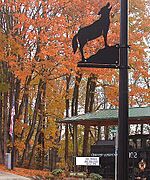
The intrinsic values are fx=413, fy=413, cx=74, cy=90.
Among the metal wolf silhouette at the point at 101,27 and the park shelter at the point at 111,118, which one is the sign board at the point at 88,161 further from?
the metal wolf silhouette at the point at 101,27

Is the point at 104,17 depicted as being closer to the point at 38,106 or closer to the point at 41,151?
the point at 38,106

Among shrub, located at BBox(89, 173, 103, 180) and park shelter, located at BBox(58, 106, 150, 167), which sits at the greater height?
park shelter, located at BBox(58, 106, 150, 167)

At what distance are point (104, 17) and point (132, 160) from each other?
46.6ft

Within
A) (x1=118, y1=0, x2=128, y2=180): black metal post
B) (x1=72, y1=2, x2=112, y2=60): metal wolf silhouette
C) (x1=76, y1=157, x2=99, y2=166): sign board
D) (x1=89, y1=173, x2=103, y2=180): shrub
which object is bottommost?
(x1=89, y1=173, x2=103, y2=180): shrub

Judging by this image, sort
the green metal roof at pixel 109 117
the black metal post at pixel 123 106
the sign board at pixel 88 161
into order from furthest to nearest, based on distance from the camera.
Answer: the green metal roof at pixel 109 117
the sign board at pixel 88 161
the black metal post at pixel 123 106

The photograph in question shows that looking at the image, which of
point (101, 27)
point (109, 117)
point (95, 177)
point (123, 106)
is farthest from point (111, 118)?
point (123, 106)

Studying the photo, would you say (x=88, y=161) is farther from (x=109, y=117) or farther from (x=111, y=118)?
(x=109, y=117)

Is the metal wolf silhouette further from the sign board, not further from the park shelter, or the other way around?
the park shelter

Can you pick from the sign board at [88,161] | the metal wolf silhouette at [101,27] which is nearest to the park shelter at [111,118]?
the sign board at [88,161]

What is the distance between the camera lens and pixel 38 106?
84.9 ft

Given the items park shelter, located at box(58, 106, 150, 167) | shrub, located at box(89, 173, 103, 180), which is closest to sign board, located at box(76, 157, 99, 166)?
shrub, located at box(89, 173, 103, 180)

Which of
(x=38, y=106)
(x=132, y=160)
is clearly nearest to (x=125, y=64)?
(x=132, y=160)

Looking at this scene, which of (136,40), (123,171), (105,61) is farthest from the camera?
(136,40)

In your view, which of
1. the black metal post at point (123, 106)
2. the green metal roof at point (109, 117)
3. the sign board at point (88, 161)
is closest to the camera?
the black metal post at point (123, 106)
